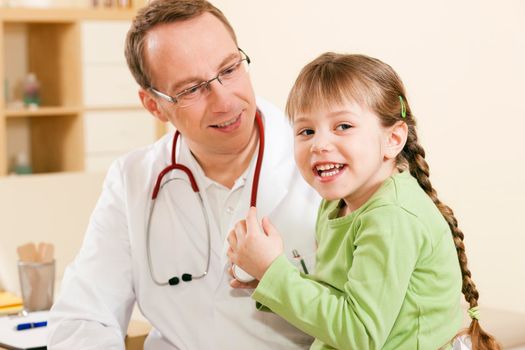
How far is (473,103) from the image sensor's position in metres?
2.04

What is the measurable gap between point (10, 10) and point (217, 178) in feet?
11.4

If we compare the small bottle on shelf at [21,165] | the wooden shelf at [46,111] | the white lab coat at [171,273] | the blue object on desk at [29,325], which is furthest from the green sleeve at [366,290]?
the small bottle on shelf at [21,165]

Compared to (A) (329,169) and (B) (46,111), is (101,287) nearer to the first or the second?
(A) (329,169)

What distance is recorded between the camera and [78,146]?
5.36m

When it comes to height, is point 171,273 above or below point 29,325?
above

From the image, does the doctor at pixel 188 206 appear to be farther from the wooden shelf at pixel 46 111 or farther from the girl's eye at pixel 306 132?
the wooden shelf at pixel 46 111

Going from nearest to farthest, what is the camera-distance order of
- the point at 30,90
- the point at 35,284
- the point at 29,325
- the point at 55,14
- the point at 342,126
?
the point at 342,126 → the point at 29,325 → the point at 35,284 → the point at 55,14 → the point at 30,90

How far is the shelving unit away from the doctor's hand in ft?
12.4

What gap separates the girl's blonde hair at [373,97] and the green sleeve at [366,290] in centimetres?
16

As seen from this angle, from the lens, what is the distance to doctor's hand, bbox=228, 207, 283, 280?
144 centimetres

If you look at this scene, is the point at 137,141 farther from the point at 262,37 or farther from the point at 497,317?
the point at 497,317

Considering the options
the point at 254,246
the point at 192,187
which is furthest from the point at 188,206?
the point at 254,246

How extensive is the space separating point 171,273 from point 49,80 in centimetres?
394

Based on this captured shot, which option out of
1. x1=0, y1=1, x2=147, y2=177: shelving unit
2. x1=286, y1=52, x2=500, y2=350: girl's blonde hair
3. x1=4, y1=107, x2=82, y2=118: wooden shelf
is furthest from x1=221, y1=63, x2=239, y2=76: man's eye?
x1=4, y1=107, x2=82, y2=118: wooden shelf
